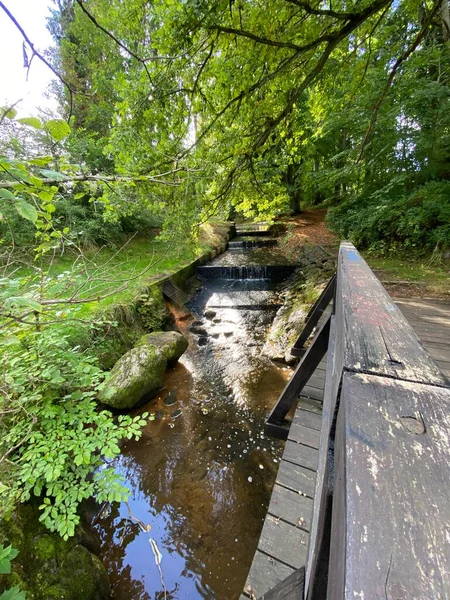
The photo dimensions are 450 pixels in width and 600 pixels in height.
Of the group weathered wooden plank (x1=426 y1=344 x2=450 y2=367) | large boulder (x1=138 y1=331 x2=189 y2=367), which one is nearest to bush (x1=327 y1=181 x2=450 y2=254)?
weathered wooden plank (x1=426 y1=344 x2=450 y2=367)

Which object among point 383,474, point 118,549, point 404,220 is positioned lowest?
point 118,549

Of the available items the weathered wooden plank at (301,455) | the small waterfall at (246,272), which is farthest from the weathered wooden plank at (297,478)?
the small waterfall at (246,272)

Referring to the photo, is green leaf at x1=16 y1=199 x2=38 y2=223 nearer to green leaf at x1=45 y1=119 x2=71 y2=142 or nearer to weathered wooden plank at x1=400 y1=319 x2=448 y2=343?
green leaf at x1=45 y1=119 x2=71 y2=142

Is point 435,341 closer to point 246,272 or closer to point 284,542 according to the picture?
point 284,542

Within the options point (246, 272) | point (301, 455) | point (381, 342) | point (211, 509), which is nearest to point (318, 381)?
point (301, 455)

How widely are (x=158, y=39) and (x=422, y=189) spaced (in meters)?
6.70

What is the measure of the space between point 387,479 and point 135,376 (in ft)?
12.6

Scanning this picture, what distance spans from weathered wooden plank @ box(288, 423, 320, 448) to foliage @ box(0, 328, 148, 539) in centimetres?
136

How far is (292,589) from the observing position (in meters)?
0.80

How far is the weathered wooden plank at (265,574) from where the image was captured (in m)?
1.47

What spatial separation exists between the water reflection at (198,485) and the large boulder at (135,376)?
0.31 m

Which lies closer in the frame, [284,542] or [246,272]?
[284,542]

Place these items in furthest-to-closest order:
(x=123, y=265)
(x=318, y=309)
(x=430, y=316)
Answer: (x=123, y=265) < (x=318, y=309) < (x=430, y=316)

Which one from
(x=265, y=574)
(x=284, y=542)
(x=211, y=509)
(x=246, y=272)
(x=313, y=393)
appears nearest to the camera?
(x=265, y=574)
